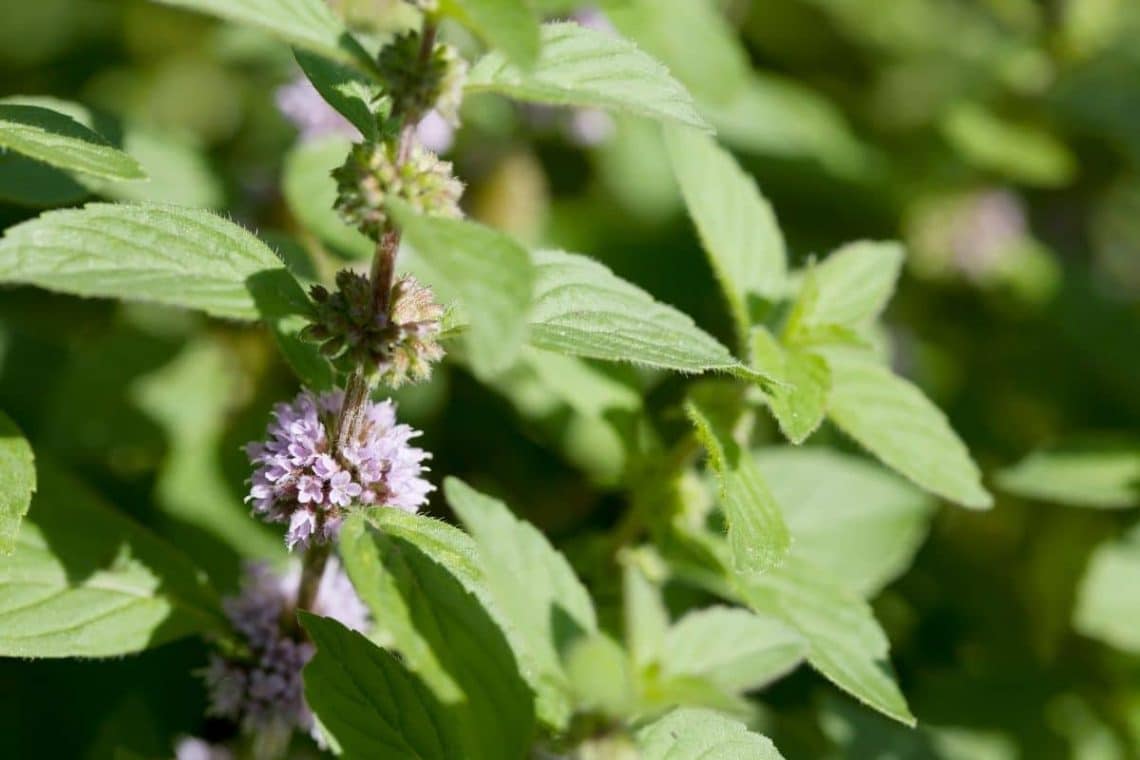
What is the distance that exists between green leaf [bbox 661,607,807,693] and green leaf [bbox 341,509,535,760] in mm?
502

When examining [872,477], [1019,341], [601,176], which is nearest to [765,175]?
[601,176]

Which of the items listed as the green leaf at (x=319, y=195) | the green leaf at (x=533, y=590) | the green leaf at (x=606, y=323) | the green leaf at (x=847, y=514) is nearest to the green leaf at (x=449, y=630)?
the green leaf at (x=533, y=590)

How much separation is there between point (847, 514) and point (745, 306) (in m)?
0.69

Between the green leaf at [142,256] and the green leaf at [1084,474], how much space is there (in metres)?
1.78

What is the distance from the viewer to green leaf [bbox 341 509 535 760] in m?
1.38

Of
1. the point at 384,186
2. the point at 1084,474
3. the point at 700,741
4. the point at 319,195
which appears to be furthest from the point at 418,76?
the point at 1084,474

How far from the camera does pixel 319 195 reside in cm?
251

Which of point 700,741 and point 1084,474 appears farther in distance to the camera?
point 1084,474

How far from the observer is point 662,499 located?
2.22 m

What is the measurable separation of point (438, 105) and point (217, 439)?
5.37 feet

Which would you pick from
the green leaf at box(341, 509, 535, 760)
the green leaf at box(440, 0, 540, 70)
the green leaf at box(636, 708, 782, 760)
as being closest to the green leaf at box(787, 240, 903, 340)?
the green leaf at box(636, 708, 782, 760)

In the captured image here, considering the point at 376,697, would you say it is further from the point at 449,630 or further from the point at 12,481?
the point at 12,481

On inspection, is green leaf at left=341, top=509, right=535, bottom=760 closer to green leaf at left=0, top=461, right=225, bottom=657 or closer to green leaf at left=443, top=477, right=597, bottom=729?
green leaf at left=443, top=477, right=597, bottom=729

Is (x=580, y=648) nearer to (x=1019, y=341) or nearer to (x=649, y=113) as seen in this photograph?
(x=649, y=113)
